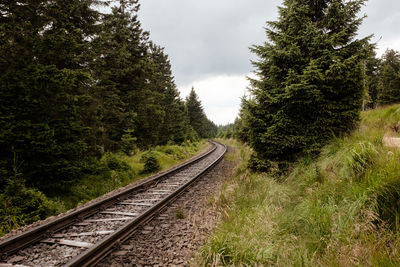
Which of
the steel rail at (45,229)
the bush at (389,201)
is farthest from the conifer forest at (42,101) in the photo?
the bush at (389,201)

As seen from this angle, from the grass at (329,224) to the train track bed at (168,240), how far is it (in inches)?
20.9

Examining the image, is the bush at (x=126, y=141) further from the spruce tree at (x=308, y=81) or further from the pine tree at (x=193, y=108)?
the pine tree at (x=193, y=108)

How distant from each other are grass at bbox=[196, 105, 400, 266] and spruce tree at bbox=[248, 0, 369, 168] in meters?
1.54

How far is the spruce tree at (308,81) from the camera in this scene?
581 cm

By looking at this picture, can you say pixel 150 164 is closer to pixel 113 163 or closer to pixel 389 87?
pixel 113 163

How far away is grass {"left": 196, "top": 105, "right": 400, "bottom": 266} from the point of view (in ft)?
7.64

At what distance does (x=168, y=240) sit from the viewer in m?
3.71

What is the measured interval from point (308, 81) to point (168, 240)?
243 inches

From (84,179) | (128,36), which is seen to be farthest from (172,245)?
(128,36)

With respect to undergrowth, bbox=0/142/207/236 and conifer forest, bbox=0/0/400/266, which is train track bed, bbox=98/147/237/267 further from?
undergrowth, bbox=0/142/207/236

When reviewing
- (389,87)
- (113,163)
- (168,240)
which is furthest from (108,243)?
(389,87)

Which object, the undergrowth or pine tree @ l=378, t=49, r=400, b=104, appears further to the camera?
pine tree @ l=378, t=49, r=400, b=104

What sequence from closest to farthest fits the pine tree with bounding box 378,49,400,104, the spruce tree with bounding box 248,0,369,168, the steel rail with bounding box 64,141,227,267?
1. the steel rail with bounding box 64,141,227,267
2. the spruce tree with bounding box 248,0,369,168
3. the pine tree with bounding box 378,49,400,104

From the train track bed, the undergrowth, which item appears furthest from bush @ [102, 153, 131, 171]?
the train track bed
